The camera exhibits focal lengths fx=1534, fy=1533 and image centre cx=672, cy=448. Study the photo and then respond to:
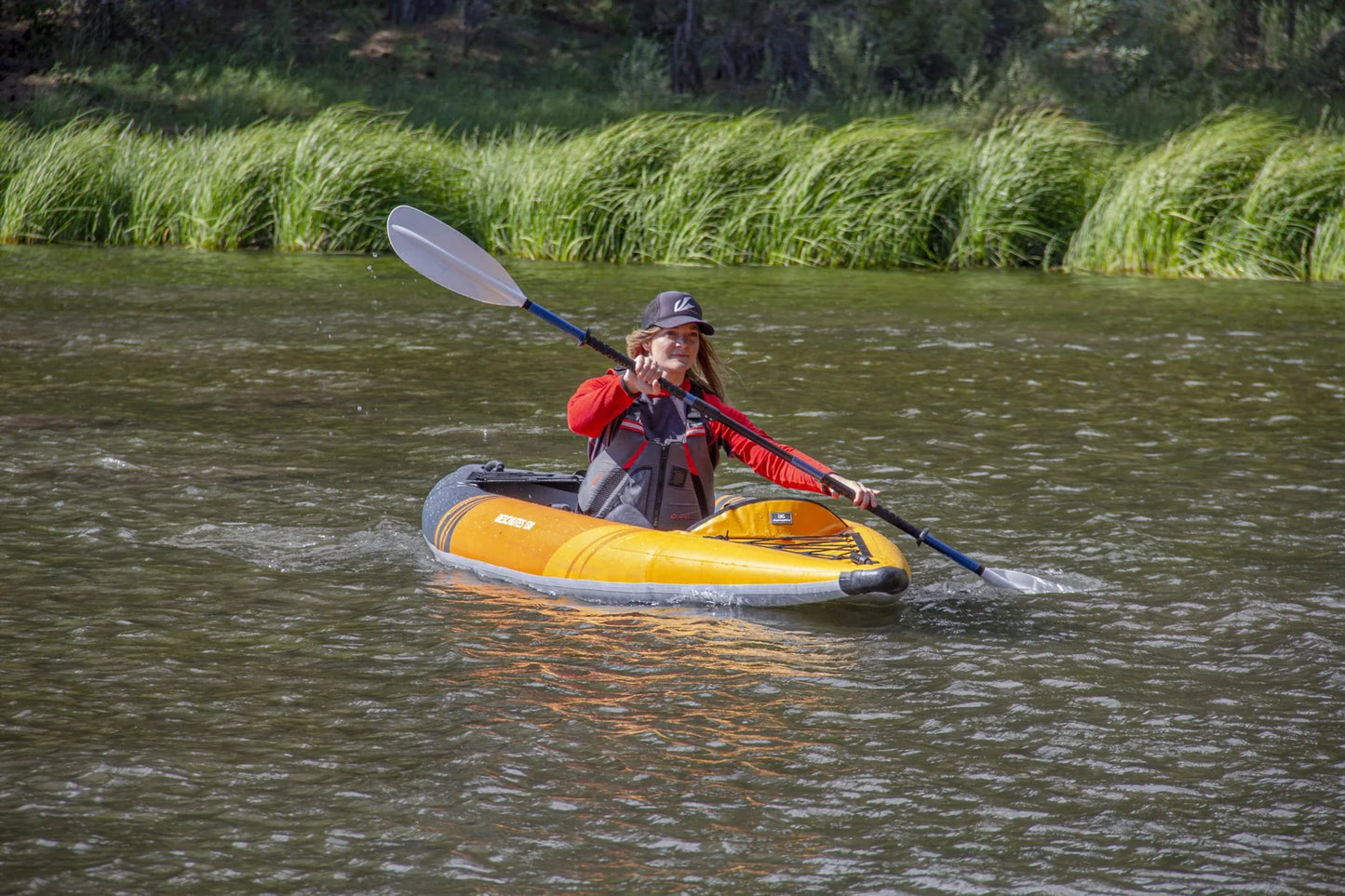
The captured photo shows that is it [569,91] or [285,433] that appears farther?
[569,91]

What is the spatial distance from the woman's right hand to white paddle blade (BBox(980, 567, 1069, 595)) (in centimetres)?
120

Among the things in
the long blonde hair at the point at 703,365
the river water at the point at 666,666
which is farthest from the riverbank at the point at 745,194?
the long blonde hair at the point at 703,365

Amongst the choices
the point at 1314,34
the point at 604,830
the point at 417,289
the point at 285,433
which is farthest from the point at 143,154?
the point at 1314,34

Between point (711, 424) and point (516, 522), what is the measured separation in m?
0.72

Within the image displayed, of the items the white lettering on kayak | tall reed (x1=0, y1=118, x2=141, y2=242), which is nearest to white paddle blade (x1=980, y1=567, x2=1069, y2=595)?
the white lettering on kayak

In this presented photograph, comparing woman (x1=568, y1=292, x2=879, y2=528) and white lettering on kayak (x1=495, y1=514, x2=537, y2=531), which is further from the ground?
woman (x1=568, y1=292, x2=879, y2=528)

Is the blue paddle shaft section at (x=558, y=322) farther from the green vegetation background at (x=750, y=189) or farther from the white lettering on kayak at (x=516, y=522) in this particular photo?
the green vegetation background at (x=750, y=189)

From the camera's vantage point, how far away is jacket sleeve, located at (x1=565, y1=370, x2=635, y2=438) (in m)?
4.79

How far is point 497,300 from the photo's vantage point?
582cm

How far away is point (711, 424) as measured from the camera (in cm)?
506

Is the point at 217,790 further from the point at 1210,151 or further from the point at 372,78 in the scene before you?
the point at 372,78

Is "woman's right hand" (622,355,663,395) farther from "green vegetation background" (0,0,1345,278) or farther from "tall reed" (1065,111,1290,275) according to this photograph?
"tall reed" (1065,111,1290,275)

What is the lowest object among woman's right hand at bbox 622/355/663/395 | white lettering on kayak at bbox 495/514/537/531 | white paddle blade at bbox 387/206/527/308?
white lettering on kayak at bbox 495/514/537/531

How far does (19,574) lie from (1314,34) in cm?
2506
